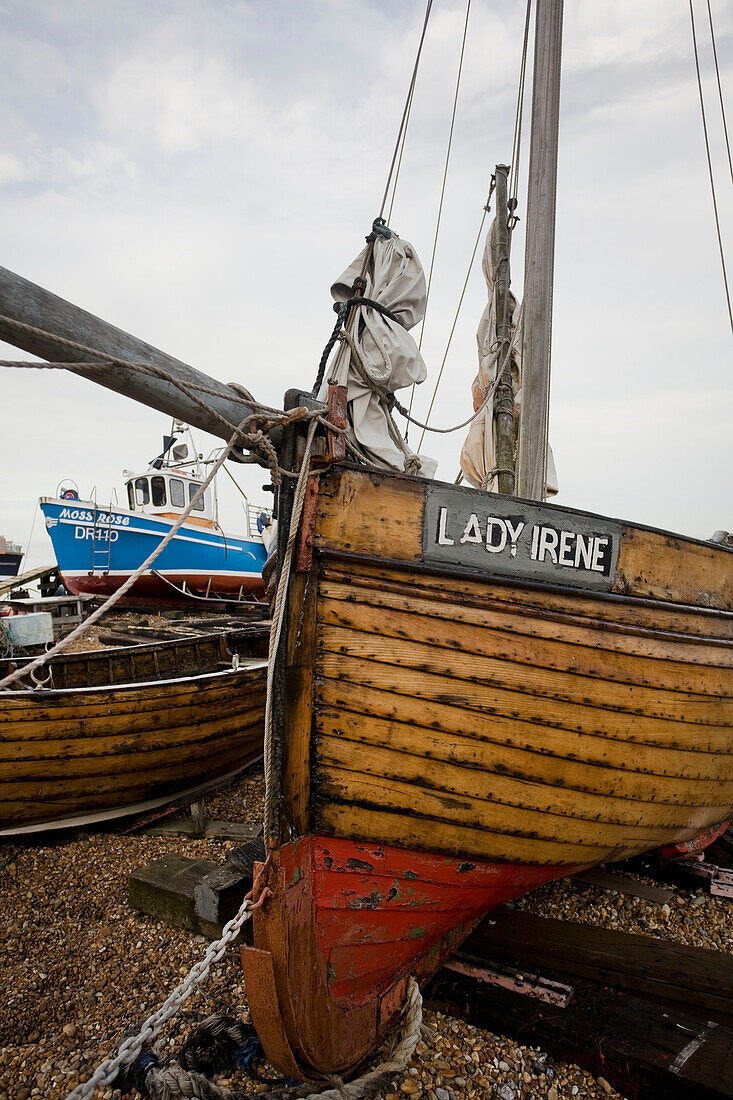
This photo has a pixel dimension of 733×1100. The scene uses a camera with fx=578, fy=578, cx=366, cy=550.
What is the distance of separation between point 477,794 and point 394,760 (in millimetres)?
397

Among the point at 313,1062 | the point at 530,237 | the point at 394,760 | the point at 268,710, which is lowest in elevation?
the point at 313,1062

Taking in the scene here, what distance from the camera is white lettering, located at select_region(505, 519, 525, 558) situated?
2424 millimetres

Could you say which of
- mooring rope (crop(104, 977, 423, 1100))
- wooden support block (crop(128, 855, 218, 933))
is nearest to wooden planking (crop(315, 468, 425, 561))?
mooring rope (crop(104, 977, 423, 1100))

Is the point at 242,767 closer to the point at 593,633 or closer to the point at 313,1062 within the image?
the point at 313,1062

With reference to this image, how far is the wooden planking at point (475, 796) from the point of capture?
7.35 ft

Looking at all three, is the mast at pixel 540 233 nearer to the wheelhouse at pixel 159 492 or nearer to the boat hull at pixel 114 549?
the boat hull at pixel 114 549

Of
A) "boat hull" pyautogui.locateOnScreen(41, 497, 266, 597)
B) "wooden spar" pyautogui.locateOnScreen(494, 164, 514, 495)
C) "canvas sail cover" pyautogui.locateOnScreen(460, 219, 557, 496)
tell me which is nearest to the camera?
"wooden spar" pyautogui.locateOnScreen(494, 164, 514, 495)

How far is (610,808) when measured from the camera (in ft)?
8.71

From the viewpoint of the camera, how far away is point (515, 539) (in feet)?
7.97

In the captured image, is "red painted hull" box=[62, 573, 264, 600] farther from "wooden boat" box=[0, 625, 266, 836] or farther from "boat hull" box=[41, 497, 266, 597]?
"wooden boat" box=[0, 625, 266, 836]

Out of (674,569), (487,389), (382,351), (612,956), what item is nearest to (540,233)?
(487,389)

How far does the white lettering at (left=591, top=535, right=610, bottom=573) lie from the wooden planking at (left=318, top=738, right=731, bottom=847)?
965 millimetres

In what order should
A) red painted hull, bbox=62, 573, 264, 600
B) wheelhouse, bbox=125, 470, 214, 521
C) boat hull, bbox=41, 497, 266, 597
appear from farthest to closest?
wheelhouse, bbox=125, 470, 214, 521 < red painted hull, bbox=62, 573, 264, 600 < boat hull, bbox=41, 497, 266, 597

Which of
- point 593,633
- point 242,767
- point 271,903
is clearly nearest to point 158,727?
point 242,767
